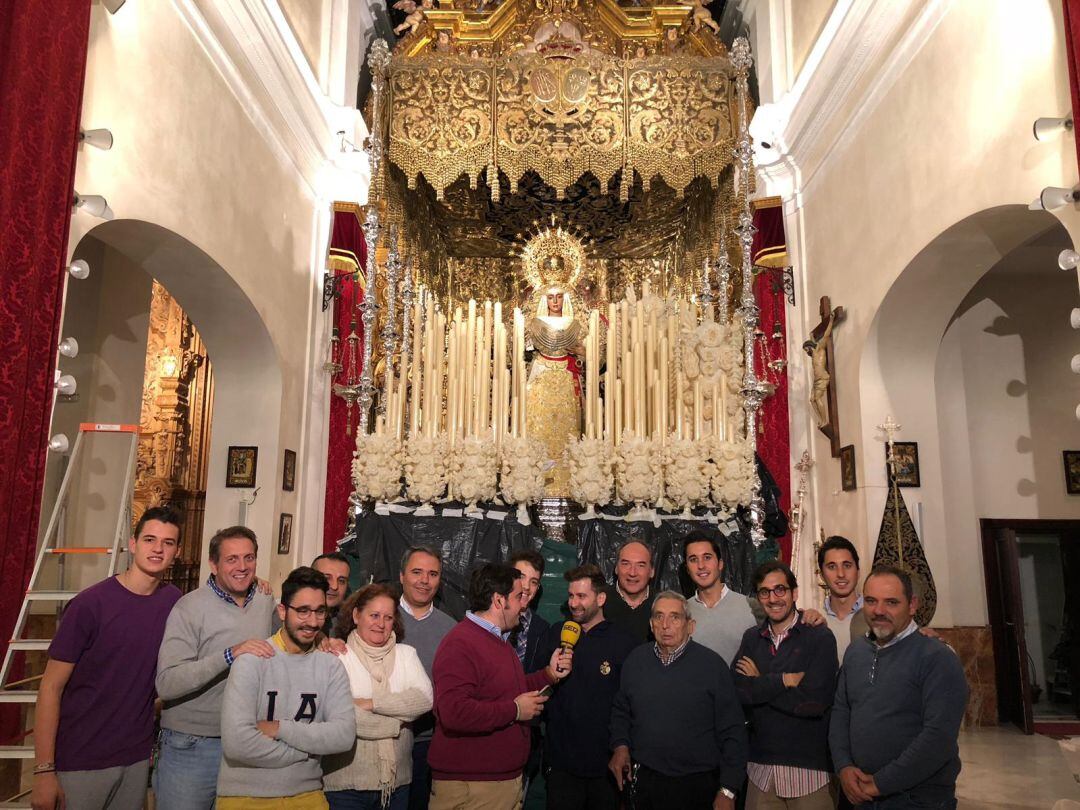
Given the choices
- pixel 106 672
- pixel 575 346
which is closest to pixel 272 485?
pixel 575 346

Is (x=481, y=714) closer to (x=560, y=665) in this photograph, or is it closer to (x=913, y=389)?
(x=560, y=665)

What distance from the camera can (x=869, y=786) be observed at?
118 inches

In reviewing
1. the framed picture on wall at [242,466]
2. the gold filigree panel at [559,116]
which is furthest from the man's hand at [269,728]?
the gold filigree panel at [559,116]

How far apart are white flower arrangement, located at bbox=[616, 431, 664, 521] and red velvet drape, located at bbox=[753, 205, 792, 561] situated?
2.30 metres

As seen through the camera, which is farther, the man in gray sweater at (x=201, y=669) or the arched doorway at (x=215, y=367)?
the arched doorway at (x=215, y=367)

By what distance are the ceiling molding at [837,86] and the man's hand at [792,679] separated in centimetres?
434

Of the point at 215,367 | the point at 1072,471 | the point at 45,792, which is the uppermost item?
the point at 215,367

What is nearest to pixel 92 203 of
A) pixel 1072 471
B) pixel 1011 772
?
pixel 1011 772

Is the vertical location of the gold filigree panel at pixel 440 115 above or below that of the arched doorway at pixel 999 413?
above

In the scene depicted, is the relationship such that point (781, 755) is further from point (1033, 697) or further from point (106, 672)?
point (1033, 697)

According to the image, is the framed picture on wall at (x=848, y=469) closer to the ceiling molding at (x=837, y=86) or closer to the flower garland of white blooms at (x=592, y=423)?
the flower garland of white blooms at (x=592, y=423)

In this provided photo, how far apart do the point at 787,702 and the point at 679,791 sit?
1.80 feet

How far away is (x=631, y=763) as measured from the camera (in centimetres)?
330

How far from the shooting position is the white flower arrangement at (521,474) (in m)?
5.82
